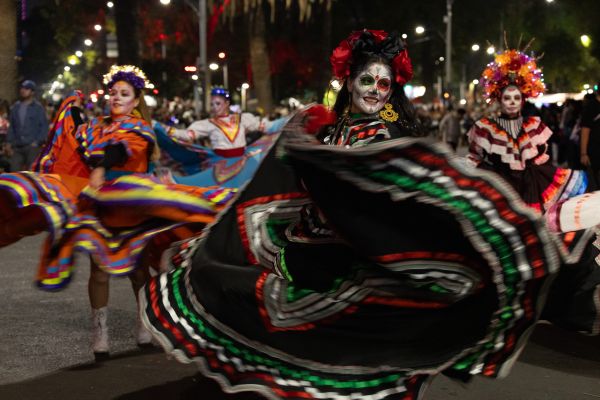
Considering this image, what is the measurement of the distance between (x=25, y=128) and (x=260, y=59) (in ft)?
48.8

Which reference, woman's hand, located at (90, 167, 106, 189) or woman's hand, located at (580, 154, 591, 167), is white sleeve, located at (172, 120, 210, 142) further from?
woman's hand, located at (90, 167, 106, 189)

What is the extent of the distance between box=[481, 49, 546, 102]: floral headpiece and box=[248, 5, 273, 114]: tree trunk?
67.5 ft

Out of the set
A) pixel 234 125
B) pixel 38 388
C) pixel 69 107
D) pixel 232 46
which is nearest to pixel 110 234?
pixel 38 388

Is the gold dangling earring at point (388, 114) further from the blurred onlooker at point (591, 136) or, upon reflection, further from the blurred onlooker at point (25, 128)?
the blurred onlooker at point (25, 128)

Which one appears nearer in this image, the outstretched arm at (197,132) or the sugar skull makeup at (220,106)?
the outstretched arm at (197,132)

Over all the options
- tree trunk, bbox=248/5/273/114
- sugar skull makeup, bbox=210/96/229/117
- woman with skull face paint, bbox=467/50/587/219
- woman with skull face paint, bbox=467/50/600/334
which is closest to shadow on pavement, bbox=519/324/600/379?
woman with skull face paint, bbox=467/50/600/334

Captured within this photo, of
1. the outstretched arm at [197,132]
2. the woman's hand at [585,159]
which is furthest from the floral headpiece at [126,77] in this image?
the woman's hand at [585,159]

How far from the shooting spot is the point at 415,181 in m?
3.71

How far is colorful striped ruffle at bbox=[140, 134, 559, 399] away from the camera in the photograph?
12.1 ft

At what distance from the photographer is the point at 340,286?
4074 mm

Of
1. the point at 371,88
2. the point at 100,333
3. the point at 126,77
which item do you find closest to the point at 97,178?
the point at 100,333

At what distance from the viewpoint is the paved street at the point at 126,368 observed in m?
5.31

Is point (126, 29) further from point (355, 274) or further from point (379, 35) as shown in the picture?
point (355, 274)

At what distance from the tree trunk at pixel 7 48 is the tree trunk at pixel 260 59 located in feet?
37.2
